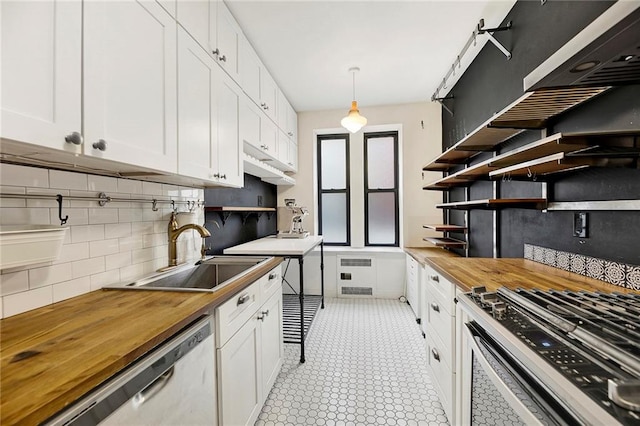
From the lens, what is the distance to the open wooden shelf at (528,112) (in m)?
1.25

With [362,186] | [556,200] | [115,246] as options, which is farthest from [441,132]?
[115,246]

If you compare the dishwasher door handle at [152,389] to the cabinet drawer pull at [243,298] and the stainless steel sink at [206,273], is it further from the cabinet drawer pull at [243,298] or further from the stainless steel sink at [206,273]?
the stainless steel sink at [206,273]

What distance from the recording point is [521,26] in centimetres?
192

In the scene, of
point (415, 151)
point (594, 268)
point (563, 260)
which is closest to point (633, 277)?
point (594, 268)

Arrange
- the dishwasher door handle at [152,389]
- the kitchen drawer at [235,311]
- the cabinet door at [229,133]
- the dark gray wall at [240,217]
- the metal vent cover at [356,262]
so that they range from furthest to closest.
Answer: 1. the metal vent cover at [356,262]
2. the dark gray wall at [240,217]
3. the cabinet door at [229,133]
4. the kitchen drawer at [235,311]
5. the dishwasher door handle at [152,389]

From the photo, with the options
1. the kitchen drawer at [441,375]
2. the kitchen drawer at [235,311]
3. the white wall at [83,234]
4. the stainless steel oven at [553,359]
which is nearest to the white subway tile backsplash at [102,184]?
the white wall at [83,234]

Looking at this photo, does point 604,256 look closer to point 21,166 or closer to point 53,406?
point 53,406

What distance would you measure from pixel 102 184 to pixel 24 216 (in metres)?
0.34

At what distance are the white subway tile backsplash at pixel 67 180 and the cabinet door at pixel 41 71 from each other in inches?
14.1

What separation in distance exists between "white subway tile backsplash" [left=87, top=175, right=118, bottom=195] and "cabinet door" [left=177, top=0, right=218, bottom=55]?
876mm

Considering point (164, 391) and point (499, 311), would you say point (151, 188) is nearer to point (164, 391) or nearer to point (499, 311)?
point (164, 391)

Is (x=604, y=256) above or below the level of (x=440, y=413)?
above

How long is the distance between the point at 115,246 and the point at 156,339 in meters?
0.81

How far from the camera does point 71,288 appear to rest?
1144 mm
